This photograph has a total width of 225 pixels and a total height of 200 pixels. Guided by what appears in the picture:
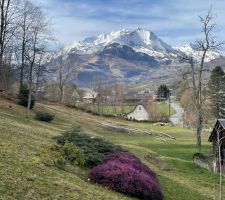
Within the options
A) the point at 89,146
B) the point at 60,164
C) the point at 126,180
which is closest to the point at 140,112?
the point at 89,146

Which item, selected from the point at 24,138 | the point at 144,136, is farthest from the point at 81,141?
the point at 144,136

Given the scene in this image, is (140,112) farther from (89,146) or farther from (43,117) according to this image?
(89,146)

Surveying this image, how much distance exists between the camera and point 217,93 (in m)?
121

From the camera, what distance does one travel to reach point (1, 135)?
88.3ft

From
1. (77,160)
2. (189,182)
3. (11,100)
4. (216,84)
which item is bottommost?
(189,182)

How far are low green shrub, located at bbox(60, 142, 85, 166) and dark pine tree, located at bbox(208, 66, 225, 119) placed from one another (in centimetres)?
9817

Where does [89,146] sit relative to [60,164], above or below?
above

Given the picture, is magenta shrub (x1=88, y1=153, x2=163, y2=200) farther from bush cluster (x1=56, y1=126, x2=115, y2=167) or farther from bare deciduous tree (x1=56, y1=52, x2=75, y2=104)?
bare deciduous tree (x1=56, y1=52, x2=75, y2=104)

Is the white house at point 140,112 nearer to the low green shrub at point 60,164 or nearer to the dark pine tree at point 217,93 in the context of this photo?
the dark pine tree at point 217,93

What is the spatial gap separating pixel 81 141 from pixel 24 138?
12.9ft

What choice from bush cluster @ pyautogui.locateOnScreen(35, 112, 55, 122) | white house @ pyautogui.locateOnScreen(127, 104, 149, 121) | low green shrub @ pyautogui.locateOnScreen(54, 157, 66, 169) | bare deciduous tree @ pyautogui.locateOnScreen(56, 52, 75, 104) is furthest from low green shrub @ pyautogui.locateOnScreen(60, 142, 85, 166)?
white house @ pyautogui.locateOnScreen(127, 104, 149, 121)

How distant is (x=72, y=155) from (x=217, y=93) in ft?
326

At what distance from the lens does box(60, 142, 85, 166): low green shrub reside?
26125 millimetres

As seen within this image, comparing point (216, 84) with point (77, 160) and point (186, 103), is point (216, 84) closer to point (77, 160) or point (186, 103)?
point (186, 103)
